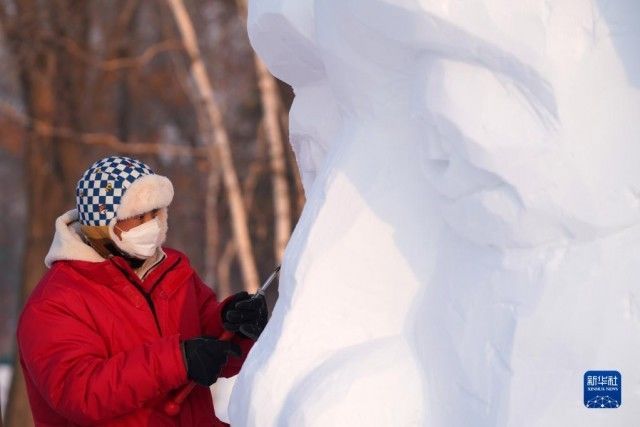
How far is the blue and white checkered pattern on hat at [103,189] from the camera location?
350 cm

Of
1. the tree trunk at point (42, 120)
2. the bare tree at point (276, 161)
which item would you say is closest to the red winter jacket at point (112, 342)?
the bare tree at point (276, 161)

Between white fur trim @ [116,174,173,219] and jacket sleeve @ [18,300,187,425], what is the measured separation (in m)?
0.35

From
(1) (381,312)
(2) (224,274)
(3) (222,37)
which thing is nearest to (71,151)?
(3) (222,37)

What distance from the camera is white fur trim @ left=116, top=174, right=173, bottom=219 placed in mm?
3498

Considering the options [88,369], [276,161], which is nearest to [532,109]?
[88,369]

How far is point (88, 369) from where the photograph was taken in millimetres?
3338

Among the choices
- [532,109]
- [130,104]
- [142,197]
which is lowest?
[142,197]

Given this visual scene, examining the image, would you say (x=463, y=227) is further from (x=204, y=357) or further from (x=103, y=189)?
(x=103, y=189)

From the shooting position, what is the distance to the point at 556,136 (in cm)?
260

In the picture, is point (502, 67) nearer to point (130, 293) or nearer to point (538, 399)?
point (538, 399)

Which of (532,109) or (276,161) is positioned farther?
(276,161)

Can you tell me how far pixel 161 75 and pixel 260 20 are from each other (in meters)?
14.0

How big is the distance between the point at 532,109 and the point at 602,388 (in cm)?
64


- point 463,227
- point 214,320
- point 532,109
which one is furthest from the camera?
point 214,320
